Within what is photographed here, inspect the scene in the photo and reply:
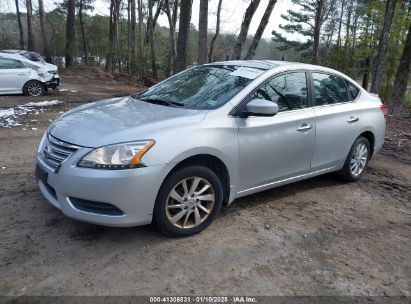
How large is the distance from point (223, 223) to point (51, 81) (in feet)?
40.0

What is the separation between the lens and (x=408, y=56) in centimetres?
1264

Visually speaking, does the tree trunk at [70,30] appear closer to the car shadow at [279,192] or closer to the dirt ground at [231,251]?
the dirt ground at [231,251]

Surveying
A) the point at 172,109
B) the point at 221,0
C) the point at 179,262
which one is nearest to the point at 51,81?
the point at 172,109

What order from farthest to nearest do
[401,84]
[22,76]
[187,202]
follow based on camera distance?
[22,76] → [401,84] → [187,202]

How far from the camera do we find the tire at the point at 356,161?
5.43 meters

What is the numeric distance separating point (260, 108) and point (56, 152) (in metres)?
1.96

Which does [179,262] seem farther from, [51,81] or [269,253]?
[51,81]

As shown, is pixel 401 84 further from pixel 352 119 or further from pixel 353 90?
pixel 352 119

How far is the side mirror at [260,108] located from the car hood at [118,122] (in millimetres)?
472

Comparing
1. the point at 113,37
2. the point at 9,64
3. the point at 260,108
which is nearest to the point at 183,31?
the point at 9,64

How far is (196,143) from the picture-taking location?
141 inches

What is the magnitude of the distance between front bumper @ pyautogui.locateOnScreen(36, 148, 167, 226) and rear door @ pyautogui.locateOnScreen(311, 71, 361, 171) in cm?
229

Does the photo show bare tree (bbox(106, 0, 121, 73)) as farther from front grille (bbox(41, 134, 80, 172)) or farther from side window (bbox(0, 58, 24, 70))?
front grille (bbox(41, 134, 80, 172))

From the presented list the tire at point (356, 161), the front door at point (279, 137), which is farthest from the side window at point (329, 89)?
the tire at point (356, 161)
